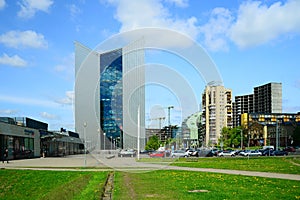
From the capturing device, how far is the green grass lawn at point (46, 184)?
62.0 feet

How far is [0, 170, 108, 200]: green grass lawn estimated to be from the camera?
744 inches

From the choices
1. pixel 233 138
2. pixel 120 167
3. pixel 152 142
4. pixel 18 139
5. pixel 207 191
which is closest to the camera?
pixel 207 191

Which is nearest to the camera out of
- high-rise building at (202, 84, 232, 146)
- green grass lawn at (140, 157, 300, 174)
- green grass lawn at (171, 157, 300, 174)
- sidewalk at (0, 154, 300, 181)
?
high-rise building at (202, 84, 232, 146)

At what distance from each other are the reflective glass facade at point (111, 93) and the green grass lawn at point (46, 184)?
5202 mm

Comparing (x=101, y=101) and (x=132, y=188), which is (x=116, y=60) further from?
(x=132, y=188)

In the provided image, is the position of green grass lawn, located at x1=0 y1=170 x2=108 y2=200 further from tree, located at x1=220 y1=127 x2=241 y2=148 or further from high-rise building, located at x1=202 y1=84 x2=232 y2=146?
tree, located at x1=220 y1=127 x2=241 y2=148

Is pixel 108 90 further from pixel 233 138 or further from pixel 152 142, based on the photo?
pixel 233 138

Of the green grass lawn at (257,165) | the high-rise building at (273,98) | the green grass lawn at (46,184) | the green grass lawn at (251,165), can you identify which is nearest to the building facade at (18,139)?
the green grass lawn at (46,184)

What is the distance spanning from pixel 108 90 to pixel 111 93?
0.24 metres

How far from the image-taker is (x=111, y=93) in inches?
500

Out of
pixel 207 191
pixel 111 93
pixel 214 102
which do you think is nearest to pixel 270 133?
pixel 214 102

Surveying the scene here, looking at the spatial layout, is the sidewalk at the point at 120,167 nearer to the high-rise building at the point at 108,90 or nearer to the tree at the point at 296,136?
the high-rise building at the point at 108,90

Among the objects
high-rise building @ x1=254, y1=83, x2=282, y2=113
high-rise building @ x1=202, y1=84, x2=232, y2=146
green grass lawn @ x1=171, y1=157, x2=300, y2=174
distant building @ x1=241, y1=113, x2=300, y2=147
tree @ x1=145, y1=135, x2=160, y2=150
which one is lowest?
distant building @ x1=241, y1=113, x2=300, y2=147

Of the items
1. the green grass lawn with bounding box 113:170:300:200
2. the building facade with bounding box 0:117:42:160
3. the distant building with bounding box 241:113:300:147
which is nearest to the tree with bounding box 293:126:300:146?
the distant building with bounding box 241:113:300:147
